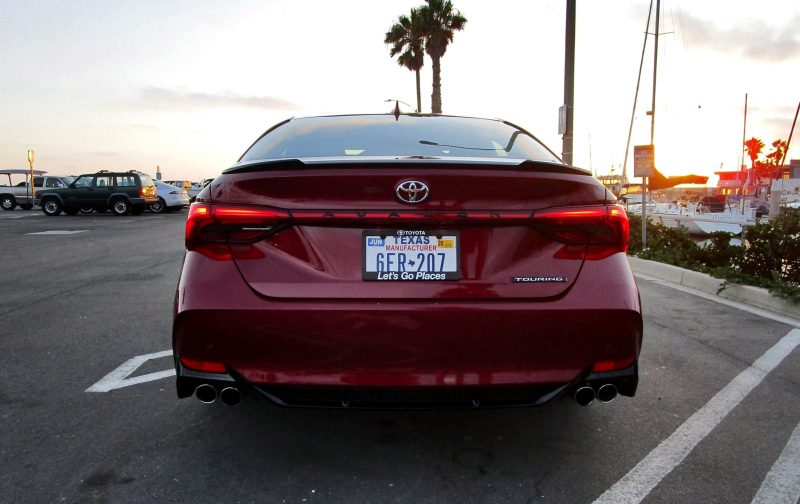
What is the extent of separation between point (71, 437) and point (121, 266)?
7.13 meters

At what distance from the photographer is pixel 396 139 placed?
3.16 metres

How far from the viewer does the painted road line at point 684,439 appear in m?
2.46

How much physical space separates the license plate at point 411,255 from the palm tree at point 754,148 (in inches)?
5018

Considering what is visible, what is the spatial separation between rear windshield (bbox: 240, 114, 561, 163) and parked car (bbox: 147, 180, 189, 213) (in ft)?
89.7

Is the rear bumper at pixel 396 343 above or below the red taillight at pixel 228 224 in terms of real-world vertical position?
below

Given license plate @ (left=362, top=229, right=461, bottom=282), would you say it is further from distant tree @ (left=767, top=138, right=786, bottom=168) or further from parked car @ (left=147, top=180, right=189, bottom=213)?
distant tree @ (left=767, top=138, right=786, bottom=168)

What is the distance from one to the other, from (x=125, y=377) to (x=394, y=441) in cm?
197

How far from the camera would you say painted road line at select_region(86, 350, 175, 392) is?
3.72 m

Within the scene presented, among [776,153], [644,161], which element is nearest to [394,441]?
[644,161]

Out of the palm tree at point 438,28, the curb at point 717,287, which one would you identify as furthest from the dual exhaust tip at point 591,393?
the palm tree at point 438,28

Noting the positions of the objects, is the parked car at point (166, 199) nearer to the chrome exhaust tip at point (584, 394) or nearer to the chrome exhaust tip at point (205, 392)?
the chrome exhaust tip at point (205, 392)

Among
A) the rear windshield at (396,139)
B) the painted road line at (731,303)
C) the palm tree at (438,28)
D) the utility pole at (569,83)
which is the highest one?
the palm tree at (438,28)

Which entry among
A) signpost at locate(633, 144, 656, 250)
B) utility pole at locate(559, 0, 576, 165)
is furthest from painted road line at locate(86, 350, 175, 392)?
utility pole at locate(559, 0, 576, 165)

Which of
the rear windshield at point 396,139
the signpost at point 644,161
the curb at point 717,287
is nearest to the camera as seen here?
the rear windshield at point 396,139
